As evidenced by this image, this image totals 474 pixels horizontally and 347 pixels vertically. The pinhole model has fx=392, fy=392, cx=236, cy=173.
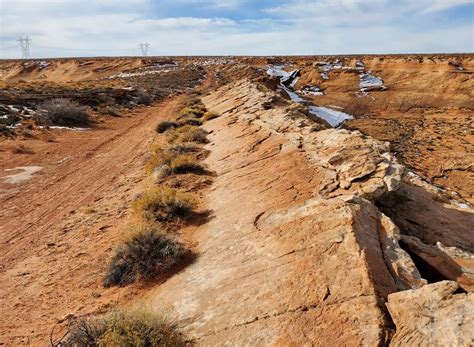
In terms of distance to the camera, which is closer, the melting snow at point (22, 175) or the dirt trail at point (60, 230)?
the dirt trail at point (60, 230)

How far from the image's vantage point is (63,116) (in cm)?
2519

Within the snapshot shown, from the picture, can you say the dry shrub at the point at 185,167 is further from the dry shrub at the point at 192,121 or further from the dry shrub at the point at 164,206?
the dry shrub at the point at 192,121

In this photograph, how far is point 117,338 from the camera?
4.81m

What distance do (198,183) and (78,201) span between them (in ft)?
12.2

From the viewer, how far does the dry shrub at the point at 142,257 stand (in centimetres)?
722

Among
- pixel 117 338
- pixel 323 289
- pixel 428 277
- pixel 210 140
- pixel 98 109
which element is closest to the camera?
pixel 117 338

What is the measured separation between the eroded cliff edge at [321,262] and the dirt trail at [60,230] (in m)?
1.82

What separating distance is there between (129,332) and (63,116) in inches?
916

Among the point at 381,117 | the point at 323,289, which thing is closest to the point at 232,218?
the point at 323,289

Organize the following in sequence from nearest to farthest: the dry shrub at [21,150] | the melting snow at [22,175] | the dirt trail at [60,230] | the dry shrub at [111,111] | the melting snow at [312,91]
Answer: the dirt trail at [60,230] < the melting snow at [22,175] < the dry shrub at [21,150] < the dry shrub at [111,111] < the melting snow at [312,91]

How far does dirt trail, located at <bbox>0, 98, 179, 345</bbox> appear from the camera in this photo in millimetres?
6680

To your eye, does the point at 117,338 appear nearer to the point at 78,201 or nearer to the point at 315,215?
the point at 315,215

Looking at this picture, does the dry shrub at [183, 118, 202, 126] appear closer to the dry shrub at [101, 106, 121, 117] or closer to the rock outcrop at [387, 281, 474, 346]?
the dry shrub at [101, 106, 121, 117]

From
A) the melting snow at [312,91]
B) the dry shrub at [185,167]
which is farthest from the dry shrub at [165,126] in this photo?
the melting snow at [312,91]
